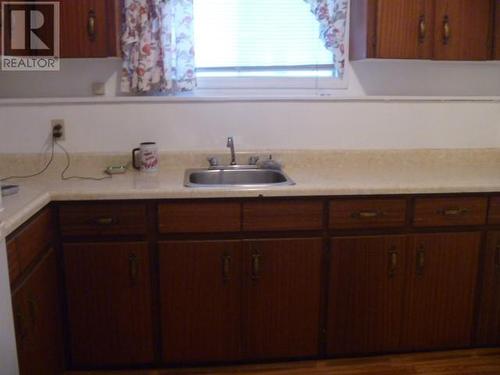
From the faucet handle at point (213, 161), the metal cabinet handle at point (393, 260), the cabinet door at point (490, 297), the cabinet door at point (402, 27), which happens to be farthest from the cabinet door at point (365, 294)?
the cabinet door at point (402, 27)

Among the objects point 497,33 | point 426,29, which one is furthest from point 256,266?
point 497,33

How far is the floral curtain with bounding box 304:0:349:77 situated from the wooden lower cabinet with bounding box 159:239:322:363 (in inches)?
45.3

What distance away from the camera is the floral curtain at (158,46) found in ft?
7.61

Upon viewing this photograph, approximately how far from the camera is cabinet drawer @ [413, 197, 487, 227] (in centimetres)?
206

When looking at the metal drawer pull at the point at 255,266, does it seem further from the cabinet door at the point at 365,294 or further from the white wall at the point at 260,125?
the white wall at the point at 260,125

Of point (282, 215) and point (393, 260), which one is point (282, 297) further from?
point (393, 260)

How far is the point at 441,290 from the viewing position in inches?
84.7

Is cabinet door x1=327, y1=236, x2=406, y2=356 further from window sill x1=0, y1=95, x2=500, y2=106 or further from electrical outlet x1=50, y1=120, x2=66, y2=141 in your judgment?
electrical outlet x1=50, y1=120, x2=66, y2=141

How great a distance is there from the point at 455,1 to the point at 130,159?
1.83m

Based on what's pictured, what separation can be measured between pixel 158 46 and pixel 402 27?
1.22 m

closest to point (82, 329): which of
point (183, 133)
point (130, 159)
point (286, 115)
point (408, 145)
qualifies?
point (130, 159)

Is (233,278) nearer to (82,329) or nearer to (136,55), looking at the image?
(82,329)

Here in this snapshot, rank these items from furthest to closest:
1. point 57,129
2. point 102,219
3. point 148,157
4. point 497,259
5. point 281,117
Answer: point 281,117
point 57,129
point 148,157
point 497,259
point 102,219

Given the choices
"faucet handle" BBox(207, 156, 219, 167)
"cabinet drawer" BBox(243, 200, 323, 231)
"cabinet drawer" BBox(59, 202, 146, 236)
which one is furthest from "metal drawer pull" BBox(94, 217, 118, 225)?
"faucet handle" BBox(207, 156, 219, 167)
